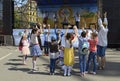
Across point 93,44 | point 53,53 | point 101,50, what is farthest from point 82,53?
point 101,50

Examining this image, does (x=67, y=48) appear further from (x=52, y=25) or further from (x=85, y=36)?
(x=52, y=25)

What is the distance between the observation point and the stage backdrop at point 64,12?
3045 centimetres

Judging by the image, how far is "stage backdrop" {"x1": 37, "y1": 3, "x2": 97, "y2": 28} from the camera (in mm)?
30453

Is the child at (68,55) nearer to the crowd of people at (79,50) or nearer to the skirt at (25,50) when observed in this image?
the crowd of people at (79,50)

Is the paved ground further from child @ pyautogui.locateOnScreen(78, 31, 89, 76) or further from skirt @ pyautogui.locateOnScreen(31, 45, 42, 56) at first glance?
skirt @ pyautogui.locateOnScreen(31, 45, 42, 56)

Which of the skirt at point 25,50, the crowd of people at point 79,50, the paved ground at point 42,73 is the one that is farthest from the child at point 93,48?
the skirt at point 25,50

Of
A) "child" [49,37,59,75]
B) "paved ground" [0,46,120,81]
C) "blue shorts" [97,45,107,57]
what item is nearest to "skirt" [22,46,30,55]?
"paved ground" [0,46,120,81]

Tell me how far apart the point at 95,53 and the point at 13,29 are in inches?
600

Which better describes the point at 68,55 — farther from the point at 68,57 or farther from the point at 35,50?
the point at 35,50

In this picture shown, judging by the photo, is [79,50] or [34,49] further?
[34,49]

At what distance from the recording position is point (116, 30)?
28.3 m

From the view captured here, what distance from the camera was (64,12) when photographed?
3062 cm

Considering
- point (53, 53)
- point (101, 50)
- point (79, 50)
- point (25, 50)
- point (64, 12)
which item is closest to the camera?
point (53, 53)

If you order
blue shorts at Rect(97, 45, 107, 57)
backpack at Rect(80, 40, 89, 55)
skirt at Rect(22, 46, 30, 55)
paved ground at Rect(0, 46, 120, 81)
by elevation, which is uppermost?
backpack at Rect(80, 40, 89, 55)
